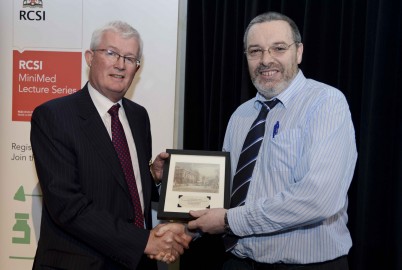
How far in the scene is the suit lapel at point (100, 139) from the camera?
2.37 m

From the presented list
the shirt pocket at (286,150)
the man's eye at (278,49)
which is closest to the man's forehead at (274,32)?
the man's eye at (278,49)

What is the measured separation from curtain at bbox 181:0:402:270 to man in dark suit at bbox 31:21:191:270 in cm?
110

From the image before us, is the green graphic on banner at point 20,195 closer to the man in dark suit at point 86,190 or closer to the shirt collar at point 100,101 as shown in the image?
the man in dark suit at point 86,190

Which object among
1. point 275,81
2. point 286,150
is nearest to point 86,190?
point 286,150

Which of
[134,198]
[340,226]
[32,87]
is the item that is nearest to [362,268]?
[340,226]

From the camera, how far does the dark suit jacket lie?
2.29m

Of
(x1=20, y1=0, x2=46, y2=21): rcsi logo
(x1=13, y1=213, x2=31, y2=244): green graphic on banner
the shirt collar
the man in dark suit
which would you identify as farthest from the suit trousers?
(x1=20, y1=0, x2=46, y2=21): rcsi logo

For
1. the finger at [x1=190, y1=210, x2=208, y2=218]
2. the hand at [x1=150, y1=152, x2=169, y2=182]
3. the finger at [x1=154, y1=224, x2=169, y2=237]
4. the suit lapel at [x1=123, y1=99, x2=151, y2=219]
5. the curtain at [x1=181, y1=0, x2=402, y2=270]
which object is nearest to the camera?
the finger at [x1=190, y1=210, x2=208, y2=218]

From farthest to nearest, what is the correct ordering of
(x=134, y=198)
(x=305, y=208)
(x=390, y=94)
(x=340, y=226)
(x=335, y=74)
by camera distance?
(x=335, y=74) < (x=390, y=94) < (x=134, y=198) < (x=340, y=226) < (x=305, y=208)

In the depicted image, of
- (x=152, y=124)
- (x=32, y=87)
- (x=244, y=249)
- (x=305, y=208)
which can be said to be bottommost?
(x=244, y=249)

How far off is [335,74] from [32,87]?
2234 millimetres

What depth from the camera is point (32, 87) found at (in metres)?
3.36

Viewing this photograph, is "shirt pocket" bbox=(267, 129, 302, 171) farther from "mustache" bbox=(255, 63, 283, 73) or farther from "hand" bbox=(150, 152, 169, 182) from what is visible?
"hand" bbox=(150, 152, 169, 182)

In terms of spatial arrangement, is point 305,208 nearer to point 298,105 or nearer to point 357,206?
point 298,105
